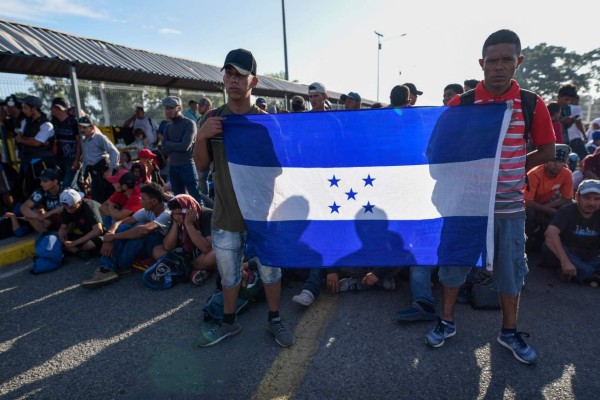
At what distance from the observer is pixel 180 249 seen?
407 cm

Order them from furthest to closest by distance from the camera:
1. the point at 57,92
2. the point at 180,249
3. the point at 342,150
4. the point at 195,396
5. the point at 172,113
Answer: the point at 57,92 < the point at 172,113 < the point at 180,249 < the point at 342,150 < the point at 195,396

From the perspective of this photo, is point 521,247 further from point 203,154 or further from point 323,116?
point 203,154

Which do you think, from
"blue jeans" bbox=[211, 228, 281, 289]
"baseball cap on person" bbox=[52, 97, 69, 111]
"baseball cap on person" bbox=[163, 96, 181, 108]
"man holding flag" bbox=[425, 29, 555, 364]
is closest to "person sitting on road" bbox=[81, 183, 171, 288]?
"baseball cap on person" bbox=[163, 96, 181, 108]

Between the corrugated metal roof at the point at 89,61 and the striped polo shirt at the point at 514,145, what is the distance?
6.84 metres

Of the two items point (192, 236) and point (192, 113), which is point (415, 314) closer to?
point (192, 236)

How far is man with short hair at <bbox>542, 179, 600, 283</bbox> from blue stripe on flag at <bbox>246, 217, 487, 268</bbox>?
1.91 meters

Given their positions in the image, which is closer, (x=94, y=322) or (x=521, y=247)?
(x=521, y=247)

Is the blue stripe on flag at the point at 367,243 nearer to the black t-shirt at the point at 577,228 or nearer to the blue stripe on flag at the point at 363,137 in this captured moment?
the blue stripe on flag at the point at 363,137

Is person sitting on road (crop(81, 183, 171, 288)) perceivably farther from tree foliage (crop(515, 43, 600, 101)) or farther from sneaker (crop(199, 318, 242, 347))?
tree foliage (crop(515, 43, 600, 101))

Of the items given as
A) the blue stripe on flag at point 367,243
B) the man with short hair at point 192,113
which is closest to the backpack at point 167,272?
the blue stripe on flag at point 367,243

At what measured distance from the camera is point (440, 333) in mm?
2598

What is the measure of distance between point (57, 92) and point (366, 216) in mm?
8620

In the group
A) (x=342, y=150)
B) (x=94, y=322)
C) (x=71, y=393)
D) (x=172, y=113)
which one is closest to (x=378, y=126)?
(x=342, y=150)

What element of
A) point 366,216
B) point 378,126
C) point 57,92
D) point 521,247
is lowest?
point 521,247
